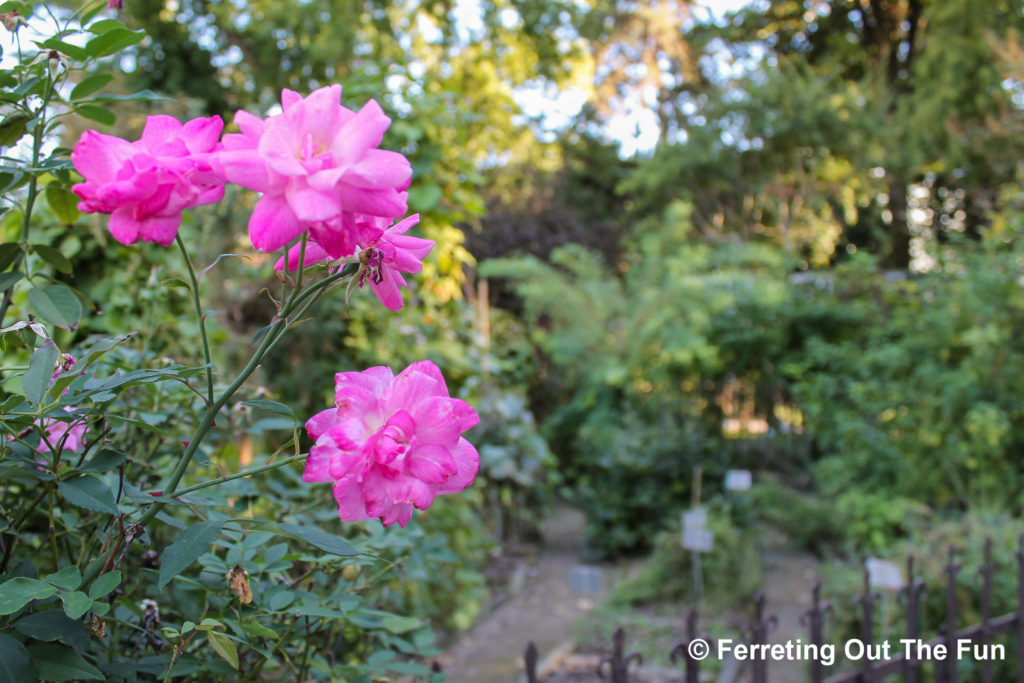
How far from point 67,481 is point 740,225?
11597 mm

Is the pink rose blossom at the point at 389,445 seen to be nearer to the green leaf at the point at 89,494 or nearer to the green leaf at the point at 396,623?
the green leaf at the point at 89,494

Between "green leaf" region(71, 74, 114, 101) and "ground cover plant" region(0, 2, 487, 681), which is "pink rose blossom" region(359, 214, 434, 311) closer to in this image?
"ground cover plant" region(0, 2, 487, 681)

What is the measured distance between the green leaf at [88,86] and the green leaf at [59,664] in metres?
0.43

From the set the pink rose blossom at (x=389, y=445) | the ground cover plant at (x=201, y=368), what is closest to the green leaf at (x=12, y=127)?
the ground cover plant at (x=201, y=368)

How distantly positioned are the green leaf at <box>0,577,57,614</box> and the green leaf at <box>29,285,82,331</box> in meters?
0.21

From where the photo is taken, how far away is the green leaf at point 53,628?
49 centimetres

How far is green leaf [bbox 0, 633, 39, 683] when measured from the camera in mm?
462

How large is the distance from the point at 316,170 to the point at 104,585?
0.31 meters

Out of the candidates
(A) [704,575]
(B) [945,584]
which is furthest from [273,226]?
(A) [704,575]

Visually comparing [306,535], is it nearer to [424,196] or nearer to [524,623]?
[424,196]

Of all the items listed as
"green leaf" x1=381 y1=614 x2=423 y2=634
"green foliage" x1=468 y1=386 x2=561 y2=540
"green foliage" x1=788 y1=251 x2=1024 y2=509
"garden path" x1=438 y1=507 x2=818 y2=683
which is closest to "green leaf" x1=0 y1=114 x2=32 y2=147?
"green leaf" x1=381 y1=614 x2=423 y2=634

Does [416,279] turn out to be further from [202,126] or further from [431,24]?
[431,24]

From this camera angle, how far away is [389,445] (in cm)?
48

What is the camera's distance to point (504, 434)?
4453 mm
